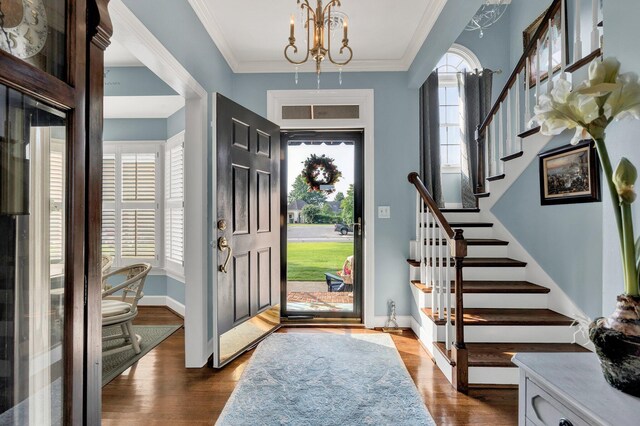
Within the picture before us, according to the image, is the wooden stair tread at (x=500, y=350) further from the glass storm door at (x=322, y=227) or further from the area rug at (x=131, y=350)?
the area rug at (x=131, y=350)

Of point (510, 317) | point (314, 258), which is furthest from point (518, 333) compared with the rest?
point (314, 258)

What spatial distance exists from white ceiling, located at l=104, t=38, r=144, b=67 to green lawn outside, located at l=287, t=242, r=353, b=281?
8.45ft

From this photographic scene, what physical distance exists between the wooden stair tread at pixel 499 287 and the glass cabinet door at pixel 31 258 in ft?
9.01

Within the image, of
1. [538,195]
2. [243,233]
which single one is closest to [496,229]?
[538,195]

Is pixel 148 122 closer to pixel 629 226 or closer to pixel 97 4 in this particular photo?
pixel 97 4

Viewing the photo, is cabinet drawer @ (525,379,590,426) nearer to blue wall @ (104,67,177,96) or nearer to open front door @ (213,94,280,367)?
open front door @ (213,94,280,367)

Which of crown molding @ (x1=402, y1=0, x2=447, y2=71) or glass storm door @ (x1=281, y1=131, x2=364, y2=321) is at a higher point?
crown molding @ (x1=402, y1=0, x2=447, y2=71)

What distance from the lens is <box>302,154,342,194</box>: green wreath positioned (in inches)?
147

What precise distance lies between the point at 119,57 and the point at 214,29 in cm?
136

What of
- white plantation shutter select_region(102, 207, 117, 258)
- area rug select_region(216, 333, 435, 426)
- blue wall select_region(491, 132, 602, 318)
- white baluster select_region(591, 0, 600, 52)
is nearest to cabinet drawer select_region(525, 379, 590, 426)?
area rug select_region(216, 333, 435, 426)

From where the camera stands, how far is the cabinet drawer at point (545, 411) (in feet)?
2.69

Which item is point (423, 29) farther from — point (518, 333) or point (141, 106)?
point (141, 106)

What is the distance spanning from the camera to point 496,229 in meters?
3.60

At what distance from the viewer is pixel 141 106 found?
400cm
